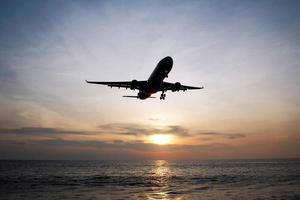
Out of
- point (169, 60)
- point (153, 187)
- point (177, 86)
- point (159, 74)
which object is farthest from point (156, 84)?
point (153, 187)

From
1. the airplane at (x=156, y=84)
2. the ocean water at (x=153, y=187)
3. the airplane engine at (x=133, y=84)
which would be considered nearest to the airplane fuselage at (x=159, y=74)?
the airplane at (x=156, y=84)

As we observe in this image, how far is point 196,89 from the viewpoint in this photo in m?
73.2

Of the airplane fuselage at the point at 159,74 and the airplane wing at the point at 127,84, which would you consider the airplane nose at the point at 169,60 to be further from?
the airplane wing at the point at 127,84

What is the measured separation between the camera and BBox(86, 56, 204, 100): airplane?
182 ft

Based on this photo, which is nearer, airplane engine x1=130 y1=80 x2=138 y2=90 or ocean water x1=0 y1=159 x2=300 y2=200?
ocean water x1=0 y1=159 x2=300 y2=200

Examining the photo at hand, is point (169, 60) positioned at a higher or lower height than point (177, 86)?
higher

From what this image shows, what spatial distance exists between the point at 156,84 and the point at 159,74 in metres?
4.11

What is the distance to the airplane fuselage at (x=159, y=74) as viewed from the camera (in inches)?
2175

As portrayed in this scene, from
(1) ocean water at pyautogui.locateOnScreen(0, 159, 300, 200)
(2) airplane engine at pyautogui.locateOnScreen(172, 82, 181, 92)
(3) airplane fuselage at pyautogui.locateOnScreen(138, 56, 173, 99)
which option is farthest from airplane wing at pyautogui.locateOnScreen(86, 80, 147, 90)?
(1) ocean water at pyautogui.locateOnScreen(0, 159, 300, 200)

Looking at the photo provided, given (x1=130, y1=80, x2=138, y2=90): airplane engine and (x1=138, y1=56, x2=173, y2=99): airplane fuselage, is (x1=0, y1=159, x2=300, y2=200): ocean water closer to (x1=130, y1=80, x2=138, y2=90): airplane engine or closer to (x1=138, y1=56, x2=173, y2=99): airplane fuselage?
(x1=138, y1=56, x2=173, y2=99): airplane fuselage

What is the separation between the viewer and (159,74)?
56.8 metres

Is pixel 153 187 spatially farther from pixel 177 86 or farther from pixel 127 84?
pixel 127 84

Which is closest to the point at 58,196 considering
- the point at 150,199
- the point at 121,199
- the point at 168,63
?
the point at 121,199

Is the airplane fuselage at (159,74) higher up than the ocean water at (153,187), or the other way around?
the airplane fuselage at (159,74)
